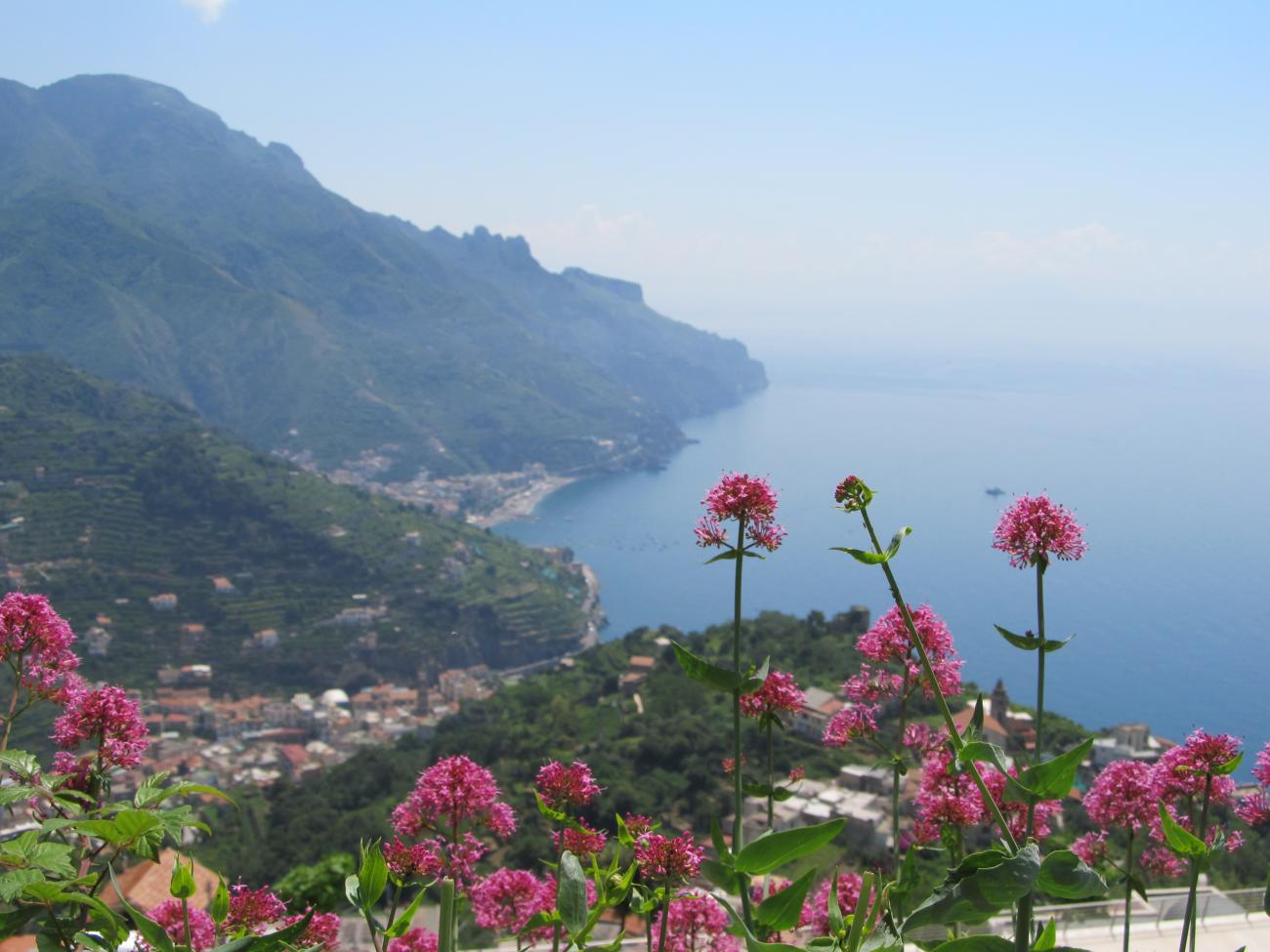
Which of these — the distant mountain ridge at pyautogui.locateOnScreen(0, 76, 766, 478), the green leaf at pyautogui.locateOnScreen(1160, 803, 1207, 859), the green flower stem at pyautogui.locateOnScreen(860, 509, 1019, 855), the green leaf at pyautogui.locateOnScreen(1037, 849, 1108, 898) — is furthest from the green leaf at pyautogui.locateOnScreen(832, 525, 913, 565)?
the distant mountain ridge at pyautogui.locateOnScreen(0, 76, 766, 478)

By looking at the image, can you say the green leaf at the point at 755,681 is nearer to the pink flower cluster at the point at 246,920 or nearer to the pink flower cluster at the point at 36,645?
the pink flower cluster at the point at 246,920

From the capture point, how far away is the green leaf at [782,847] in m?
0.78

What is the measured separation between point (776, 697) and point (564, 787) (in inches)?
11.2

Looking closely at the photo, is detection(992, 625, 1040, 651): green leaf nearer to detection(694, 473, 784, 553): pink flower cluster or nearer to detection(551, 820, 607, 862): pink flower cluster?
detection(694, 473, 784, 553): pink flower cluster

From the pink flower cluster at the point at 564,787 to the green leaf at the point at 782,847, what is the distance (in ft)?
1.23

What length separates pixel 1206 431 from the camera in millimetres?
57500

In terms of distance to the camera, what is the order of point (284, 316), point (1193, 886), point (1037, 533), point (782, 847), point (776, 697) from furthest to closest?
point (284, 316) → point (776, 697) → point (1037, 533) → point (1193, 886) → point (782, 847)

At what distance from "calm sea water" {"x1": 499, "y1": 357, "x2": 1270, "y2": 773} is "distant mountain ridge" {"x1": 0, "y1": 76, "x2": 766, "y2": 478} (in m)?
11.5

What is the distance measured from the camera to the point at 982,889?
0.73 meters

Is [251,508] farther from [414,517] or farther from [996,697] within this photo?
[996,697]

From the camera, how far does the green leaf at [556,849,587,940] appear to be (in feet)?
2.58

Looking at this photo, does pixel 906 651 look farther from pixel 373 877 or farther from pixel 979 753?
pixel 373 877

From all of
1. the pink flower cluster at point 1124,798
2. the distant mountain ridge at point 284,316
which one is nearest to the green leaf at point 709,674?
the pink flower cluster at point 1124,798

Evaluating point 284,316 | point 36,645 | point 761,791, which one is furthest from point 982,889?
point 284,316
